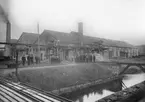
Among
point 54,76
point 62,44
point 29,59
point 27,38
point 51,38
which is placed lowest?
point 54,76

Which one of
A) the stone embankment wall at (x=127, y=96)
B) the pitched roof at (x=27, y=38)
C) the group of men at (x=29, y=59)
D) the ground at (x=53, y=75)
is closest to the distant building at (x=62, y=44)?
the pitched roof at (x=27, y=38)

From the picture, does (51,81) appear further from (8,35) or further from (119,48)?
(119,48)

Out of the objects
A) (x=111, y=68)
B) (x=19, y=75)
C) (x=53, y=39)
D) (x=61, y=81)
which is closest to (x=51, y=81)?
(x=61, y=81)

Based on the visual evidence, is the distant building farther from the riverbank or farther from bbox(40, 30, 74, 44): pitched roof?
the riverbank

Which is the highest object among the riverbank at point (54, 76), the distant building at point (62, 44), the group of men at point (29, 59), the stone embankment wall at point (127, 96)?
the distant building at point (62, 44)

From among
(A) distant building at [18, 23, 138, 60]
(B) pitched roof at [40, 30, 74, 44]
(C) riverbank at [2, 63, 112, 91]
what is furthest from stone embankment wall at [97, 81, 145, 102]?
(B) pitched roof at [40, 30, 74, 44]

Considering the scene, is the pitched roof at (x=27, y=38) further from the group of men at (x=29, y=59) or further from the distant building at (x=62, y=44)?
the group of men at (x=29, y=59)

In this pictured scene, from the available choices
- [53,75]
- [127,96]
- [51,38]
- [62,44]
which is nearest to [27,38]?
[51,38]

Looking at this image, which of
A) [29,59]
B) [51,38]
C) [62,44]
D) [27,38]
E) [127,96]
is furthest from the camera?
[27,38]

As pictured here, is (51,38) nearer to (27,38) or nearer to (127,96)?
(27,38)

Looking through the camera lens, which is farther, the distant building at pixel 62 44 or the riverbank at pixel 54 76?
the distant building at pixel 62 44

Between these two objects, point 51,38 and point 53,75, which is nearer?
point 53,75

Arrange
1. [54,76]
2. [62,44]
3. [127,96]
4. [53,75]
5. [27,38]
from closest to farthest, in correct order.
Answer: [127,96] < [54,76] < [53,75] < [62,44] < [27,38]

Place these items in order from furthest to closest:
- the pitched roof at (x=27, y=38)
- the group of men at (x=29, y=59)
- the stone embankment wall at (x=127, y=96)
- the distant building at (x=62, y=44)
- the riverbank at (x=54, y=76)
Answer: the pitched roof at (x=27, y=38) → the distant building at (x=62, y=44) → the group of men at (x=29, y=59) → the riverbank at (x=54, y=76) → the stone embankment wall at (x=127, y=96)
